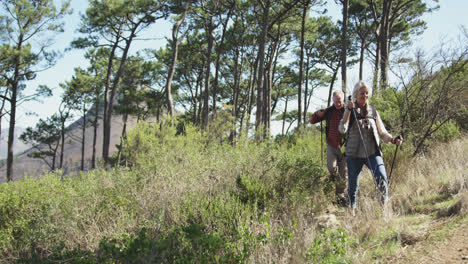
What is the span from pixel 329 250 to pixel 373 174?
1.28m

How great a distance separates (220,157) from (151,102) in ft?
69.7

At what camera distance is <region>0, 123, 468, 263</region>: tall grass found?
107 inches

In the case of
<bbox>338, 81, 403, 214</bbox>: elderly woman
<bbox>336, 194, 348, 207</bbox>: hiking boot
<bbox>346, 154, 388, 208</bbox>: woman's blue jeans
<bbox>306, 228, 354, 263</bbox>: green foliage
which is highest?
<bbox>338, 81, 403, 214</bbox>: elderly woman

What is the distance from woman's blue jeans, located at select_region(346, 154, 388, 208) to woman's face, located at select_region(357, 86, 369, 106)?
64 cm

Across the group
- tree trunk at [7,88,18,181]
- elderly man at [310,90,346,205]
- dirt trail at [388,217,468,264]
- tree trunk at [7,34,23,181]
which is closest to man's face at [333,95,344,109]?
elderly man at [310,90,346,205]

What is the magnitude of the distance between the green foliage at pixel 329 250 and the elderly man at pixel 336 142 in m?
1.69

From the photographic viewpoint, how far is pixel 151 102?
82.7 ft

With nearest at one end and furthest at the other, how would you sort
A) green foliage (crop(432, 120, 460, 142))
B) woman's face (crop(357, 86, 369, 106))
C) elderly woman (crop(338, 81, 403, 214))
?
elderly woman (crop(338, 81, 403, 214)) < woman's face (crop(357, 86, 369, 106)) < green foliage (crop(432, 120, 460, 142))

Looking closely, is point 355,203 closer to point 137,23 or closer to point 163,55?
point 137,23

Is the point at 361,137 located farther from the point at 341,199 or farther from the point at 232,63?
the point at 232,63

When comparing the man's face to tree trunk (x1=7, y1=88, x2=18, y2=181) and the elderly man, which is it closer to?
the elderly man

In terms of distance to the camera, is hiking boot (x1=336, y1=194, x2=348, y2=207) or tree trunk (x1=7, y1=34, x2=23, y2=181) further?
tree trunk (x1=7, y1=34, x2=23, y2=181)

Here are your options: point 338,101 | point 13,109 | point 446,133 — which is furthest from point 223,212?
point 13,109

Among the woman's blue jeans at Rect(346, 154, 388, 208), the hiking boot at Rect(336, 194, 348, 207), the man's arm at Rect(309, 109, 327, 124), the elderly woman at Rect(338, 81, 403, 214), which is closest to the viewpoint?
the woman's blue jeans at Rect(346, 154, 388, 208)
